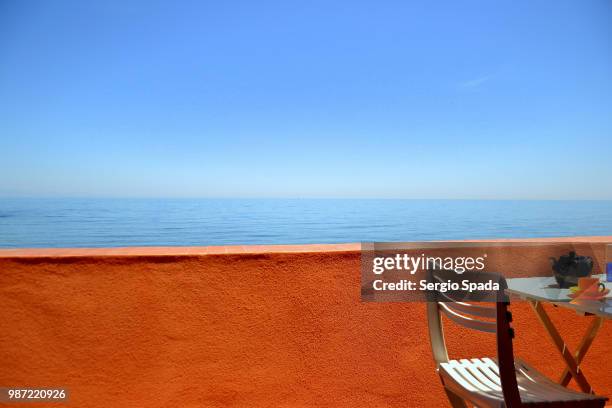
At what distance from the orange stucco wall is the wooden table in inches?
19.2

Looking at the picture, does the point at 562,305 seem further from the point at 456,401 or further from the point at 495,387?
the point at 456,401

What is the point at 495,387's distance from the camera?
4.51 ft

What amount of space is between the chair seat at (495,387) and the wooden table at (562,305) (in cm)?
16

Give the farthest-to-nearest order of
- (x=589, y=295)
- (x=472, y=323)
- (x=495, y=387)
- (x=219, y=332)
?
(x=219, y=332) < (x=589, y=295) < (x=495, y=387) < (x=472, y=323)

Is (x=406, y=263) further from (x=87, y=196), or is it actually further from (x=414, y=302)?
(x=87, y=196)

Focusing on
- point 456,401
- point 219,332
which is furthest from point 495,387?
point 219,332

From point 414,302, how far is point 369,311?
24 cm

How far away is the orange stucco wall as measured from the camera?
1.96 meters

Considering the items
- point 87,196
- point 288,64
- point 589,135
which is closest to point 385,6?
point 288,64

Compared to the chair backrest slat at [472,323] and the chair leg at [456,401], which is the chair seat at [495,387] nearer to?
the chair leg at [456,401]

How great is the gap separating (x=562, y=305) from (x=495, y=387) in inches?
14.6

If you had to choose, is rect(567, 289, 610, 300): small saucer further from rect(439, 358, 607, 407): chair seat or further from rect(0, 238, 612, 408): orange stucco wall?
rect(0, 238, 612, 408): orange stucco wall

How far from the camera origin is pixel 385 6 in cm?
4069

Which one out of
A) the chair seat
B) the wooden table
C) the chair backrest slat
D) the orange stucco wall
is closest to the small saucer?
the wooden table
